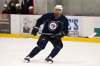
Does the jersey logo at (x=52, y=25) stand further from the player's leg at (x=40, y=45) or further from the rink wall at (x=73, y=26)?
the rink wall at (x=73, y=26)

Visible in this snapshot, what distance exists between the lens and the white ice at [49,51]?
7691 millimetres

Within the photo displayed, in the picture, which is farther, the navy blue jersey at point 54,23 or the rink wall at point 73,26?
the rink wall at point 73,26

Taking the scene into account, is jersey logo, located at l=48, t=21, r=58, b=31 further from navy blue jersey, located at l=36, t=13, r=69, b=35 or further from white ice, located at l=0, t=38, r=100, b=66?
white ice, located at l=0, t=38, r=100, b=66

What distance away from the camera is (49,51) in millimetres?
9398

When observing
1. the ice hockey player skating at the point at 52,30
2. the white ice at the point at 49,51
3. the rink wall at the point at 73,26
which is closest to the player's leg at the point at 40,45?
the ice hockey player skating at the point at 52,30

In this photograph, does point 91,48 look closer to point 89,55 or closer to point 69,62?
point 89,55

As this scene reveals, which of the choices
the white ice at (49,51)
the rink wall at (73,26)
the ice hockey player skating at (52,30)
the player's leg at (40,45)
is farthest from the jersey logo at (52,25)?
the rink wall at (73,26)

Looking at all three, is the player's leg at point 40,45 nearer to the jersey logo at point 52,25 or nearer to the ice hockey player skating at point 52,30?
the ice hockey player skating at point 52,30

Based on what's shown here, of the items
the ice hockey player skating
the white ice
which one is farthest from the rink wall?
the ice hockey player skating

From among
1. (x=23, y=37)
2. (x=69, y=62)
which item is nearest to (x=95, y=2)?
(x=23, y=37)

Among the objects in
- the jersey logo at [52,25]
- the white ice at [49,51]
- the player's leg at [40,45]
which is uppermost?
the jersey logo at [52,25]

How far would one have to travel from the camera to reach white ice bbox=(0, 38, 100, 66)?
25.2ft

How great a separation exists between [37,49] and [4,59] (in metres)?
0.77

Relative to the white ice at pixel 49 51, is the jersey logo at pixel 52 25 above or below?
above
